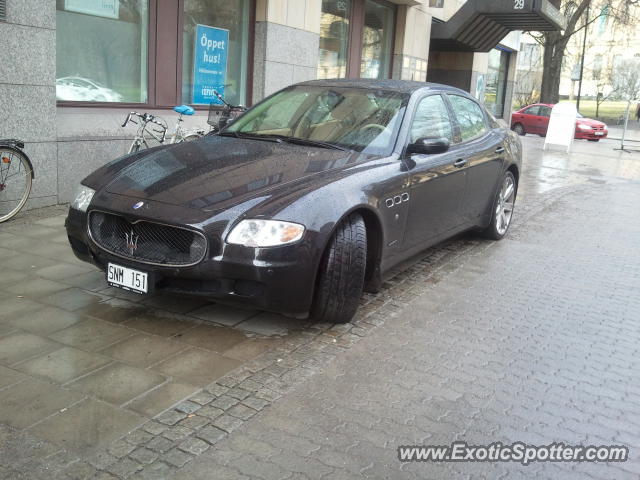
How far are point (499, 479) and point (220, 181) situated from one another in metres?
2.38

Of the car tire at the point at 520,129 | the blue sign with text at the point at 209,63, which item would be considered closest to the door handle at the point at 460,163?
the blue sign with text at the point at 209,63

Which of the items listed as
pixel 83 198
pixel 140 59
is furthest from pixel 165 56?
pixel 83 198

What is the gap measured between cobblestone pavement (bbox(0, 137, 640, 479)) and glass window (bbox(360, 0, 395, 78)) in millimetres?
9669

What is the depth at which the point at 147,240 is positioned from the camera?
405cm

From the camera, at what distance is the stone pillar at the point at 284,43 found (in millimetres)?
10586

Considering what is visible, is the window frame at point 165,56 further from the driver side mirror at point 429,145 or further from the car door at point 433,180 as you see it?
the driver side mirror at point 429,145

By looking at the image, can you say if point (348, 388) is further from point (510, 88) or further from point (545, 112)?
point (545, 112)

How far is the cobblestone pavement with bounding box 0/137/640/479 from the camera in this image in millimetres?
2906

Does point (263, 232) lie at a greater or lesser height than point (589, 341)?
greater

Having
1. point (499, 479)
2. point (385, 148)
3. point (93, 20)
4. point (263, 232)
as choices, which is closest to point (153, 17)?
point (93, 20)

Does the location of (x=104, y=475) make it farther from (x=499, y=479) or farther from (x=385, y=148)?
(x=385, y=148)

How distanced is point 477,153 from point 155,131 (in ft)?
14.0

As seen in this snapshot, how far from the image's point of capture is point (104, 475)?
2703 millimetres

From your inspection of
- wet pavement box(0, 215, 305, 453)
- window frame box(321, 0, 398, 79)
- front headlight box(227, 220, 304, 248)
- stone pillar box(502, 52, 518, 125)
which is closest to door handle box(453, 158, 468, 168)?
wet pavement box(0, 215, 305, 453)
